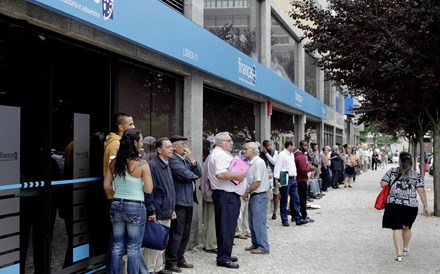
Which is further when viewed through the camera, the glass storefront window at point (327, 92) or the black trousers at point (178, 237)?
the glass storefront window at point (327, 92)

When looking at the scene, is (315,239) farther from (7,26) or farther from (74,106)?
(7,26)

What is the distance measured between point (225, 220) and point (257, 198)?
1232mm

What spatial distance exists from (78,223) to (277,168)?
5.72 m

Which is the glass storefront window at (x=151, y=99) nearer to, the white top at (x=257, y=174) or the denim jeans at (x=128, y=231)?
the white top at (x=257, y=174)

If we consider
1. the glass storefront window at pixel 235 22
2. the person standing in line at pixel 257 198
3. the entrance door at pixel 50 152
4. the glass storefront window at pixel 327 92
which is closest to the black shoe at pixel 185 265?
the entrance door at pixel 50 152

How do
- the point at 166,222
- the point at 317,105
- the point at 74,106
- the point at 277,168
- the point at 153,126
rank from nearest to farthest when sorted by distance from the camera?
the point at 74,106, the point at 166,222, the point at 153,126, the point at 277,168, the point at 317,105

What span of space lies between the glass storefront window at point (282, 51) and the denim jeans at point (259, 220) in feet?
26.3

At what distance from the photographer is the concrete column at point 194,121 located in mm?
8586

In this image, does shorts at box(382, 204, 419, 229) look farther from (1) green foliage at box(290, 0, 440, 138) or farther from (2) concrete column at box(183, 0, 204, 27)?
(2) concrete column at box(183, 0, 204, 27)

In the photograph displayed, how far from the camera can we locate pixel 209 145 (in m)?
10.1

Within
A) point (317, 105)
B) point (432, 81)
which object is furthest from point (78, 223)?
point (317, 105)

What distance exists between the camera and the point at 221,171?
716 cm

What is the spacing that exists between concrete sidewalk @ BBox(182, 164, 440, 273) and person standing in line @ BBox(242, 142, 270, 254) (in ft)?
0.82

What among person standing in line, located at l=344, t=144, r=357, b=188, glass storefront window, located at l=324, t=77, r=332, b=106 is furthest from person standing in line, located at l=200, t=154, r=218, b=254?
glass storefront window, located at l=324, t=77, r=332, b=106
